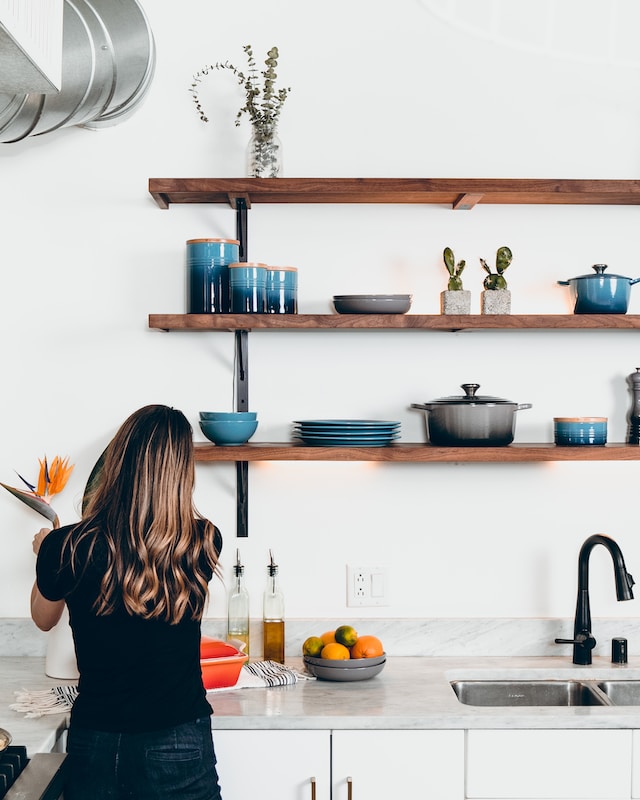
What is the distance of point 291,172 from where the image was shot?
2.55 metres

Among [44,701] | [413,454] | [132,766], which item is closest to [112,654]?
[132,766]

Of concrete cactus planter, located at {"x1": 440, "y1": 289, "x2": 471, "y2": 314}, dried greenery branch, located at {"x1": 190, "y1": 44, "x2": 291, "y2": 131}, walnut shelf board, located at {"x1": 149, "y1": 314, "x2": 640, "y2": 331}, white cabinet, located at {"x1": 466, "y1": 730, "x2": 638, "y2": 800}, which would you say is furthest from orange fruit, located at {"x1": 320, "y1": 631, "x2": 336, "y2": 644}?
dried greenery branch, located at {"x1": 190, "y1": 44, "x2": 291, "y2": 131}

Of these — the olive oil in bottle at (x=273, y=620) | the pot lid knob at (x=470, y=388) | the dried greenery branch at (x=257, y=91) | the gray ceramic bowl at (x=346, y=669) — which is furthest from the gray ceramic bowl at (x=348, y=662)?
the dried greenery branch at (x=257, y=91)

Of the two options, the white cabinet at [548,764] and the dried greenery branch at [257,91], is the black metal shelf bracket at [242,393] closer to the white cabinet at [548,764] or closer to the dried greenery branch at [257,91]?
the dried greenery branch at [257,91]

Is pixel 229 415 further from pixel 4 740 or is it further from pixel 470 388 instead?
pixel 4 740

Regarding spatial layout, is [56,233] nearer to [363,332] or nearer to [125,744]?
[363,332]

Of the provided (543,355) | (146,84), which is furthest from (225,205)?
(543,355)

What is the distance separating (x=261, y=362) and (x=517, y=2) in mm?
1237

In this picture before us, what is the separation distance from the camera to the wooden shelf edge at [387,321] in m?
2.32

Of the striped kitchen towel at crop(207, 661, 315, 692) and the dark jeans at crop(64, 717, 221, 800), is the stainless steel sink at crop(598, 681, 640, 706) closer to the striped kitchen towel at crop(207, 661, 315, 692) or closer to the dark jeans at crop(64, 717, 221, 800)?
the striped kitchen towel at crop(207, 661, 315, 692)

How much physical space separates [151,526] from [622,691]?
4.27ft

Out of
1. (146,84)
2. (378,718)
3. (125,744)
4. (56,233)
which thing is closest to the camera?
(125,744)

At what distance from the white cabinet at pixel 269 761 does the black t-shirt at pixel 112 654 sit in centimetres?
24

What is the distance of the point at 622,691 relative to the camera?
232 centimetres
